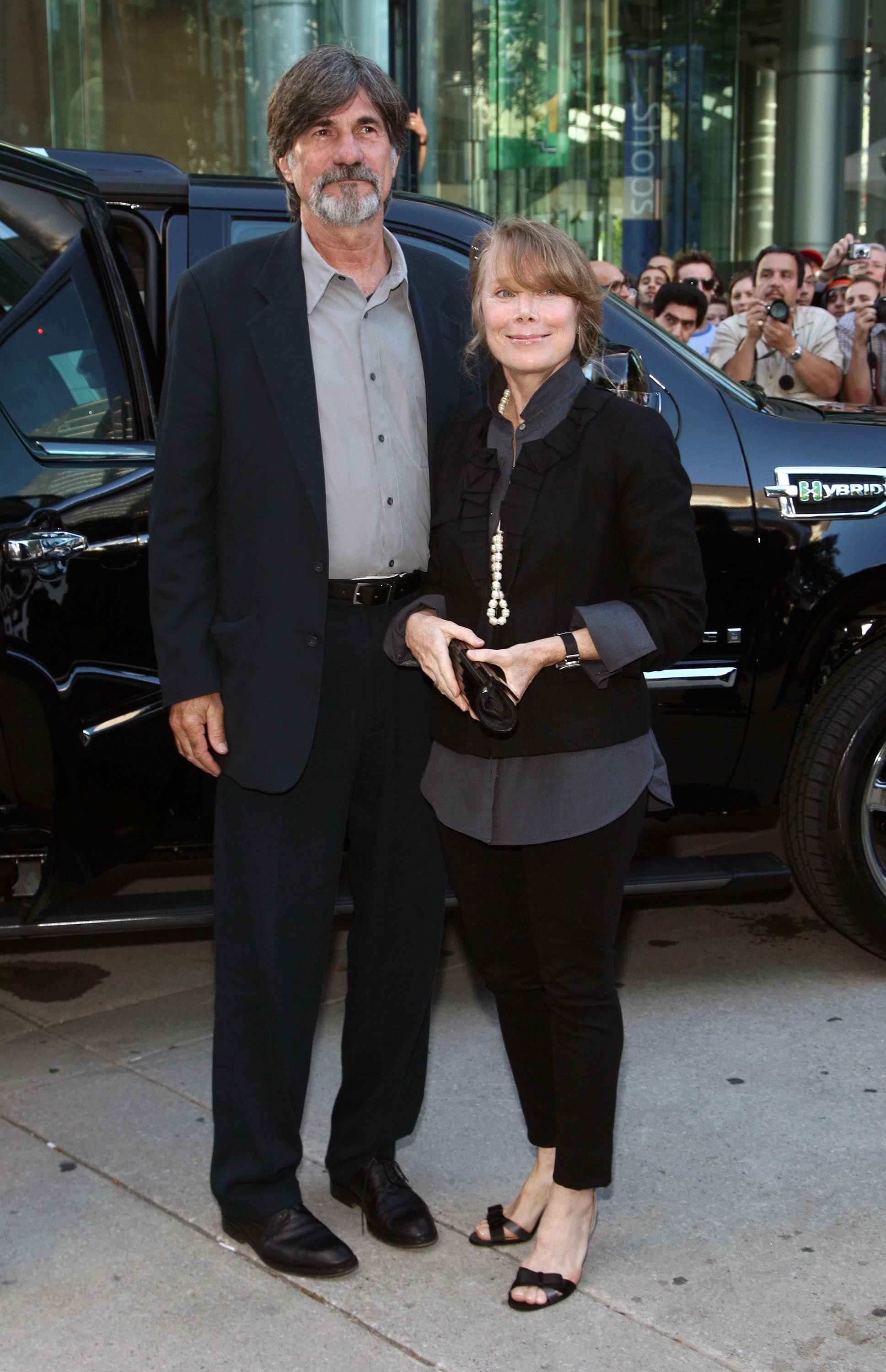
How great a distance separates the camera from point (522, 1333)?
7.97 ft

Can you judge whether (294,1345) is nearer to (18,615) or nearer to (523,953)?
(523,953)

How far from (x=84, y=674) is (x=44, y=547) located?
272 millimetres

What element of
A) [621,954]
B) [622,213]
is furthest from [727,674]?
[622,213]

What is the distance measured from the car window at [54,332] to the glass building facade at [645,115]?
349 inches

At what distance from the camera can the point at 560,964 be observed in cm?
245

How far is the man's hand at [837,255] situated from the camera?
25.8ft

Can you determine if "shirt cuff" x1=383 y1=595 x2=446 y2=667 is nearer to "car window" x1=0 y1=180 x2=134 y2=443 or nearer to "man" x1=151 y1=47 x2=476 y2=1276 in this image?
"man" x1=151 y1=47 x2=476 y2=1276

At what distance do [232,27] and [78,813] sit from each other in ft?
32.4

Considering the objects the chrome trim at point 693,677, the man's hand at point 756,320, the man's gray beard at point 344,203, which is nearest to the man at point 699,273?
the man's hand at point 756,320

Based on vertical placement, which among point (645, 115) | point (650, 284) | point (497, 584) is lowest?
point (497, 584)

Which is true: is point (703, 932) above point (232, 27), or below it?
below

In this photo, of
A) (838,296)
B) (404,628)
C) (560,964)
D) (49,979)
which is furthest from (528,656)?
(838,296)

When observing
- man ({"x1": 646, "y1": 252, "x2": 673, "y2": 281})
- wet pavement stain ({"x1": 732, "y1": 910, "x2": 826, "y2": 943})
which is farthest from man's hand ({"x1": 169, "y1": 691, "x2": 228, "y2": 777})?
man ({"x1": 646, "y1": 252, "x2": 673, "y2": 281})

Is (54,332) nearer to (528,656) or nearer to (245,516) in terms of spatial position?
(245,516)
